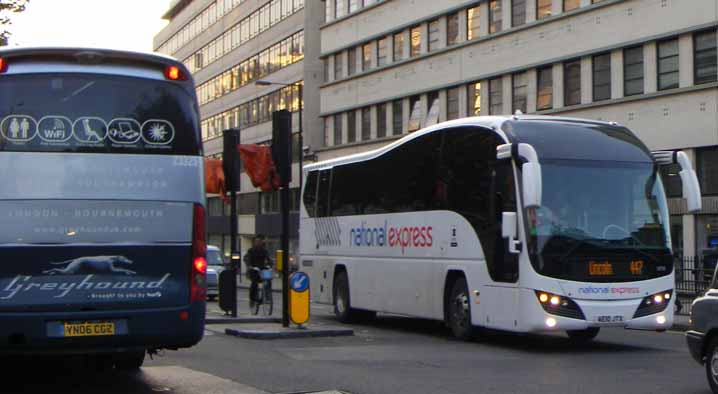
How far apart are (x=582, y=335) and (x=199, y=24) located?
238 ft

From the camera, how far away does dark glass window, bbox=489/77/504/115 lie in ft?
145

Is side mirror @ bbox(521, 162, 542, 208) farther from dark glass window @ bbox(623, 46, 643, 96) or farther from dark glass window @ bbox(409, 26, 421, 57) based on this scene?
dark glass window @ bbox(409, 26, 421, 57)

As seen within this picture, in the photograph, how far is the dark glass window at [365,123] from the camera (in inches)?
2169

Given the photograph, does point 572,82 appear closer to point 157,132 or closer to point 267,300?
point 267,300

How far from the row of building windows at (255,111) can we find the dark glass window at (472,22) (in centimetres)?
1460

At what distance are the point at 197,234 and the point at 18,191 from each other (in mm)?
1676

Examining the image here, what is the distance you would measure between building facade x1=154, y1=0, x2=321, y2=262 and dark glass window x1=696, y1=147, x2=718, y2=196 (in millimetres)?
25323

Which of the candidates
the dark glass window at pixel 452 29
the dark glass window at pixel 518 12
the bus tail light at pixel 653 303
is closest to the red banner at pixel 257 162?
the bus tail light at pixel 653 303

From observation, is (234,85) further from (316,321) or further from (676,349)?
(676,349)

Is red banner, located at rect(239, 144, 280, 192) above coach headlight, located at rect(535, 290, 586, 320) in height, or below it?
above

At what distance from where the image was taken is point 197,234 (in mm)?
10562

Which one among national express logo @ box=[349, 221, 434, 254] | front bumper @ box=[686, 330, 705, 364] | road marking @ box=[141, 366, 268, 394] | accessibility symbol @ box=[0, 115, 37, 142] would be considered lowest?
road marking @ box=[141, 366, 268, 394]

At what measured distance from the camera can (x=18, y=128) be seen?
33.0 feet

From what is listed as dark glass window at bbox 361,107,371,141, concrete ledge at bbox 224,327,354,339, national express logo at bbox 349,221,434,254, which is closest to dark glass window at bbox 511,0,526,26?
dark glass window at bbox 361,107,371,141
